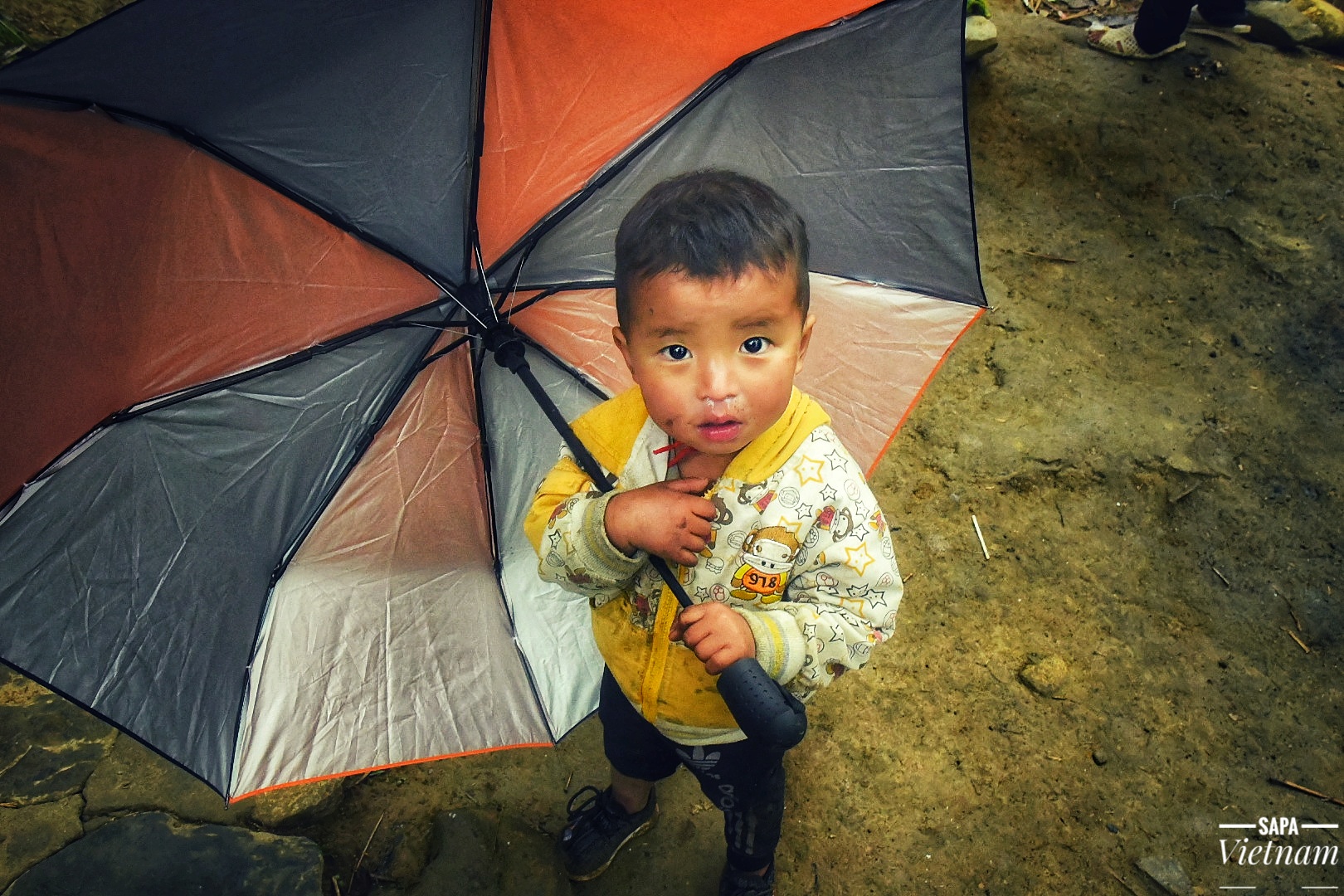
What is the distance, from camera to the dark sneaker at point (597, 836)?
2322 mm

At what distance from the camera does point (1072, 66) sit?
455cm

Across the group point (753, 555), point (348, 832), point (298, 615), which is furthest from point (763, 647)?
point (348, 832)

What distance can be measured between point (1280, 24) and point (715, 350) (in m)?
4.98

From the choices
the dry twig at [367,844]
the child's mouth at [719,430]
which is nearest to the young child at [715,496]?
the child's mouth at [719,430]

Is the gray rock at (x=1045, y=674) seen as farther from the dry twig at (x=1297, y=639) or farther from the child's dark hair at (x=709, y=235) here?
the child's dark hair at (x=709, y=235)

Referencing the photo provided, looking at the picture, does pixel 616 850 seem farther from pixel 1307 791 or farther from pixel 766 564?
pixel 1307 791

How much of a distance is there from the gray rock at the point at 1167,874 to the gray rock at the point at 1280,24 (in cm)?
439

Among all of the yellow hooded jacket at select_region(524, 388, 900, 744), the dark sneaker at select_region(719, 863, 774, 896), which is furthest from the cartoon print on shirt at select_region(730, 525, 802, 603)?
the dark sneaker at select_region(719, 863, 774, 896)

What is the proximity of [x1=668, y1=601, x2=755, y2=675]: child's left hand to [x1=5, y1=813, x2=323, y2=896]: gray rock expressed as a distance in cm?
148

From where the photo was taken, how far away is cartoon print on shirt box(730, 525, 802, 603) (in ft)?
4.93

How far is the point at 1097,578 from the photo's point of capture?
Answer: 291 centimetres

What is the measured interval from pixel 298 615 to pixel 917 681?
1800mm

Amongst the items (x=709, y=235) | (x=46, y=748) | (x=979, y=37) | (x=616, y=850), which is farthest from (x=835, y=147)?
(x=979, y=37)

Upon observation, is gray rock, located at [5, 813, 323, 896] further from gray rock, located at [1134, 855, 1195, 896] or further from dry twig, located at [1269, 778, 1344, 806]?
dry twig, located at [1269, 778, 1344, 806]
